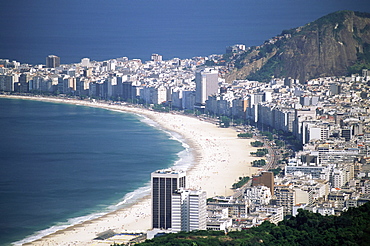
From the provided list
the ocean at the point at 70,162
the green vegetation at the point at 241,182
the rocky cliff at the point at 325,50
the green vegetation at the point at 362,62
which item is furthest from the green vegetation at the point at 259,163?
the rocky cliff at the point at 325,50

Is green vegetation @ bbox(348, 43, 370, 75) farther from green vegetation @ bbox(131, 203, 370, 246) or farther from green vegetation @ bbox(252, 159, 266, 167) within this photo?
green vegetation @ bbox(131, 203, 370, 246)

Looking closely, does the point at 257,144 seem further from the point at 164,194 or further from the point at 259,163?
the point at 164,194

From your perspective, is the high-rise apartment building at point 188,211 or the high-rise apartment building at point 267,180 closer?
the high-rise apartment building at point 188,211

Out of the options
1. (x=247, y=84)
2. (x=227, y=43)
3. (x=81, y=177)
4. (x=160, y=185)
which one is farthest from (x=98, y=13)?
(x=160, y=185)

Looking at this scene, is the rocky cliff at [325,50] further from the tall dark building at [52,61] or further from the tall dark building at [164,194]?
the tall dark building at [164,194]

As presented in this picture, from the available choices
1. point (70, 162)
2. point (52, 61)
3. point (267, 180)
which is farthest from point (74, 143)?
point (52, 61)

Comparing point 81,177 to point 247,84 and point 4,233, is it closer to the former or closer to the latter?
point 4,233

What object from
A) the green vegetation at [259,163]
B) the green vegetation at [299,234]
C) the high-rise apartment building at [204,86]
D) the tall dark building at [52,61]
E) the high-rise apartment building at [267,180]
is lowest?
the green vegetation at [299,234]
